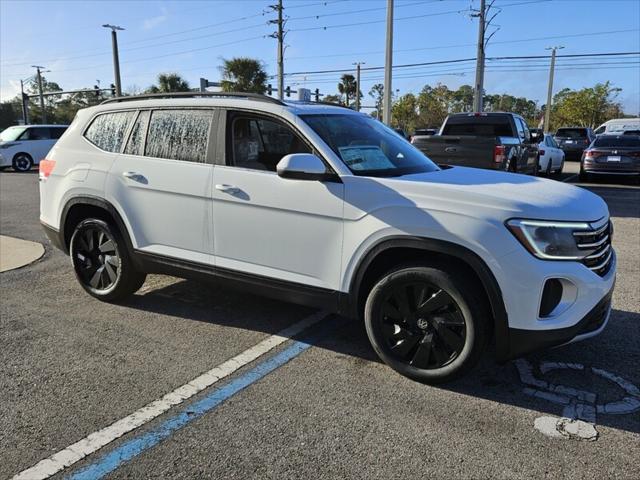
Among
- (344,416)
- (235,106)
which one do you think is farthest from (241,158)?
(344,416)

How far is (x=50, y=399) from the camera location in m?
3.22

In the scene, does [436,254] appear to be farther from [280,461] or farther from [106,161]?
[106,161]

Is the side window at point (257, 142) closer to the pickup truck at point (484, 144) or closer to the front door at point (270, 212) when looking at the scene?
the front door at point (270, 212)

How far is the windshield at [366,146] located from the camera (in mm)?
3701

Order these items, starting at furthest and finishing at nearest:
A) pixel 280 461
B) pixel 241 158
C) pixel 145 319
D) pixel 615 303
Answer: pixel 615 303
pixel 145 319
pixel 241 158
pixel 280 461

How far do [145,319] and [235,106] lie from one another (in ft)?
6.44

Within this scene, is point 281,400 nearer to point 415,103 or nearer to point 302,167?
point 302,167

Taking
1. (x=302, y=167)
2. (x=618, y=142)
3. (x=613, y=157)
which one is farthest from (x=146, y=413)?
(x=618, y=142)

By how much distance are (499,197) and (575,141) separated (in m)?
24.4

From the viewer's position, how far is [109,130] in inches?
186

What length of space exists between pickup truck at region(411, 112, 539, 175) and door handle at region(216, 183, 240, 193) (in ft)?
22.0

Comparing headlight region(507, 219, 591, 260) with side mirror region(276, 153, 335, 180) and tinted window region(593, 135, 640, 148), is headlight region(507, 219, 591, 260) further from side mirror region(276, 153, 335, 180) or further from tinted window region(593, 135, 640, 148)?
tinted window region(593, 135, 640, 148)

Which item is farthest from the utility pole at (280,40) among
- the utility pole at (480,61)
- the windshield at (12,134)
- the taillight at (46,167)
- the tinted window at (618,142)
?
the taillight at (46,167)

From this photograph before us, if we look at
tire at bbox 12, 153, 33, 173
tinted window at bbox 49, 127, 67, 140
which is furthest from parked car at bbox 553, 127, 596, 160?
tire at bbox 12, 153, 33, 173
